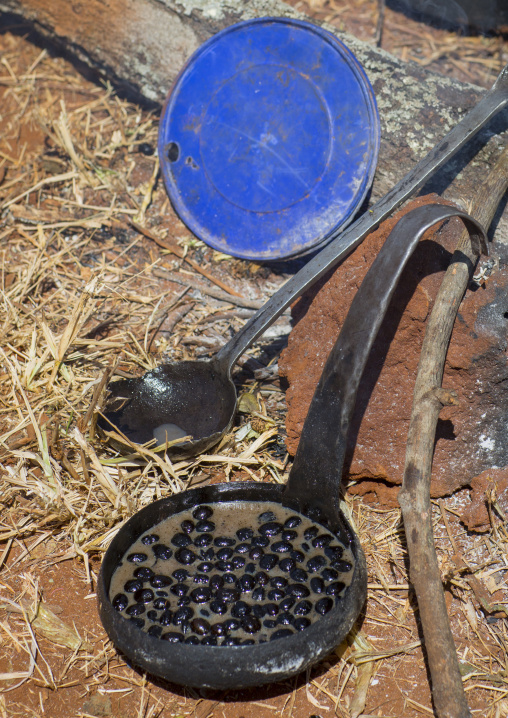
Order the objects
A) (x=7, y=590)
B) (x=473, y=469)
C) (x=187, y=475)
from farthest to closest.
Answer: (x=187, y=475)
(x=473, y=469)
(x=7, y=590)

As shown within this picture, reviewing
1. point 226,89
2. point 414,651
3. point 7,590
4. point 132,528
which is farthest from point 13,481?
point 226,89

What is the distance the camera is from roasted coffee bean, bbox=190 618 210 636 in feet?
6.32

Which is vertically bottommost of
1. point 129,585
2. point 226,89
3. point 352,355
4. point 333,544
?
point 129,585

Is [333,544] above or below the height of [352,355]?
below

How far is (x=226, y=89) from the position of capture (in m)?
3.49

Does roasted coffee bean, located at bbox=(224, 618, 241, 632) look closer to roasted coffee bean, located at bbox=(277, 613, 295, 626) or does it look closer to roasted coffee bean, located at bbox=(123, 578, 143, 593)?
roasted coffee bean, located at bbox=(277, 613, 295, 626)

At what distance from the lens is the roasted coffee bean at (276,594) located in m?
2.03

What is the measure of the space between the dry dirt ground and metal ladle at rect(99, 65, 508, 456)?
5.3 inches

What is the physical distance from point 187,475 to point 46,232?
204 cm

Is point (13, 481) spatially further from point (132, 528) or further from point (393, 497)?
point (393, 497)

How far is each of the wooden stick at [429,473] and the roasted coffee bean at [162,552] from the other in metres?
0.83

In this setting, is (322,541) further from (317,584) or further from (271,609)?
(271,609)

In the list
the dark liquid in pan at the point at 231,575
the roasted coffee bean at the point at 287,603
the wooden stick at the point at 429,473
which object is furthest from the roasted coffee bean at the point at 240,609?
the wooden stick at the point at 429,473

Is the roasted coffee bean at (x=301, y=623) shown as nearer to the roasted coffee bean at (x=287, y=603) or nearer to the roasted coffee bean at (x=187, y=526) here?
the roasted coffee bean at (x=287, y=603)
